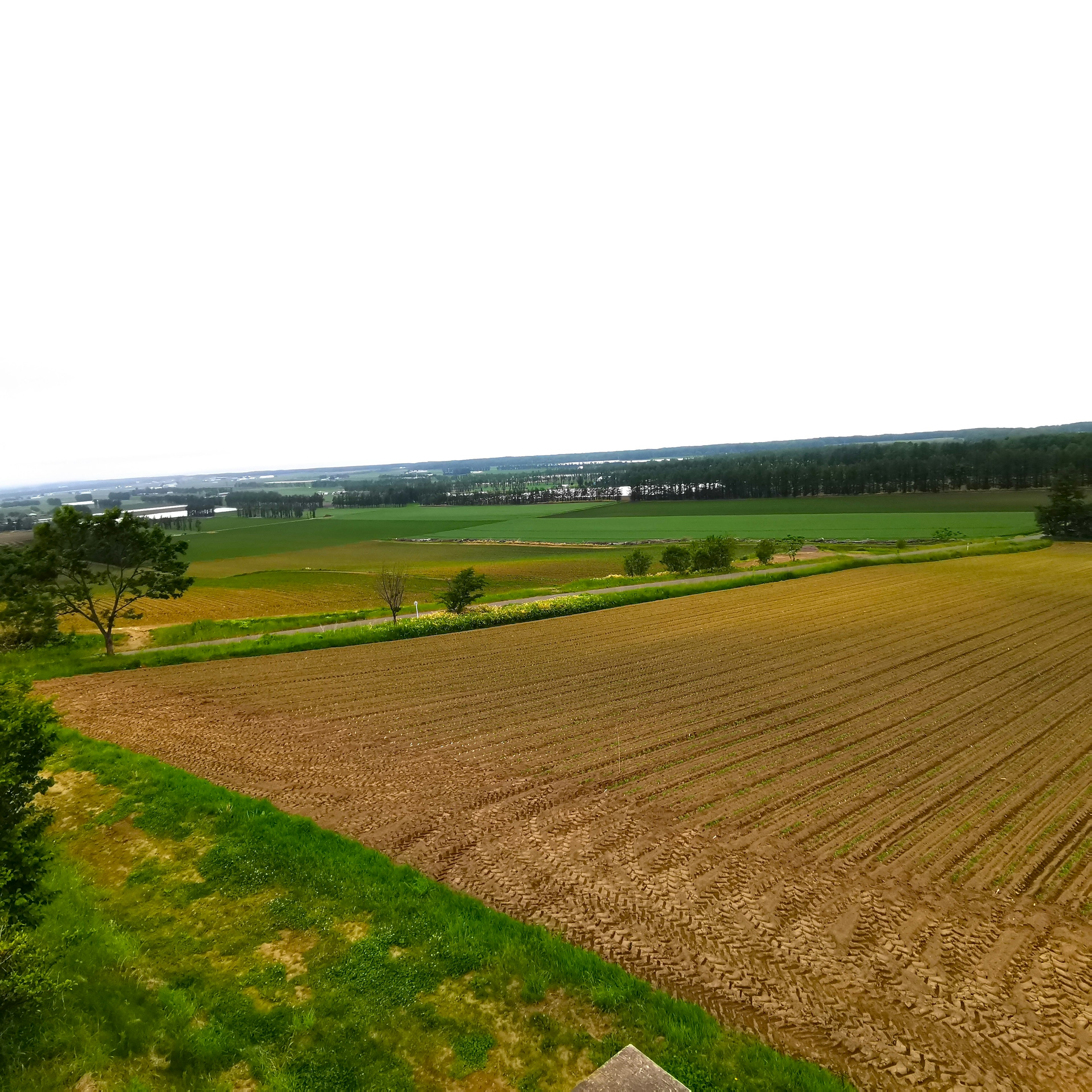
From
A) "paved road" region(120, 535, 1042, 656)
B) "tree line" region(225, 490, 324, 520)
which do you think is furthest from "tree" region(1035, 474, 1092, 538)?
"tree line" region(225, 490, 324, 520)

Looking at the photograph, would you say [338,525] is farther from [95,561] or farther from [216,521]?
[95,561]

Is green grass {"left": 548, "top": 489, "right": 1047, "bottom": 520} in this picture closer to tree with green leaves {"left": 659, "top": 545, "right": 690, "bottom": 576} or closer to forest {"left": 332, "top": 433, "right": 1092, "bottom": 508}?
forest {"left": 332, "top": 433, "right": 1092, "bottom": 508}

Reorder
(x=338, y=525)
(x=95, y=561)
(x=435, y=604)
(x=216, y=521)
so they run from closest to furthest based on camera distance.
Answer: (x=95, y=561) < (x=435, y=604) < (x=338, y=525) < (x=216, y=521)

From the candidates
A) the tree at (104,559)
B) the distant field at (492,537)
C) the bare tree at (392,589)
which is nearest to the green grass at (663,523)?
the distant field at (492,537)

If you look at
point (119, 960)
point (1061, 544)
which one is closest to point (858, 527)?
point (1061, 544)

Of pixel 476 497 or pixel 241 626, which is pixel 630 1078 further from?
pixel 476 497

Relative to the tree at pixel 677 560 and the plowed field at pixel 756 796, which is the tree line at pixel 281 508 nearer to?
the tree at pixel 677 560
